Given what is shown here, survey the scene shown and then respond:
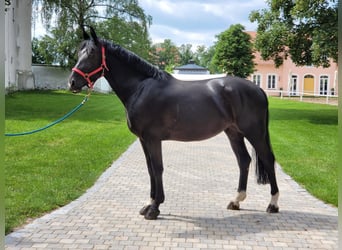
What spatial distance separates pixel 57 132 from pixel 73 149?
10.2 feet

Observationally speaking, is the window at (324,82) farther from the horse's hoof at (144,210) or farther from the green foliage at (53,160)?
the horse's hoof at (144,210)

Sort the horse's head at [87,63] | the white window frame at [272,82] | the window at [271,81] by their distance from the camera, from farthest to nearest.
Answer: the window at [271,81] → the white window frame at [272,82] → the horse's head at [87,63]

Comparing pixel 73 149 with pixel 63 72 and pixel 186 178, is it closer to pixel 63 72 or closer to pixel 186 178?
pixel 186 178

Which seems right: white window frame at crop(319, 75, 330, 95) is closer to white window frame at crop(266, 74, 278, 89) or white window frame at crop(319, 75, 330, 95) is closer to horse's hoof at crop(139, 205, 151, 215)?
white window frame at crop(266, 74, 278, 89)

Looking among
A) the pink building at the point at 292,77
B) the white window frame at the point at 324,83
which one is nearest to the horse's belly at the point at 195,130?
the pink building at the point at 292,77

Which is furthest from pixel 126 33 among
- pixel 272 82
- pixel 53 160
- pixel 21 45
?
pixel 272 82

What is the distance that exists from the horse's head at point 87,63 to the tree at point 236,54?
3318 cm

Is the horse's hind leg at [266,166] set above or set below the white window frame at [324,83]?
below

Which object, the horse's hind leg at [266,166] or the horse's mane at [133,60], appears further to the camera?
the horse's hind leg at [266,166]

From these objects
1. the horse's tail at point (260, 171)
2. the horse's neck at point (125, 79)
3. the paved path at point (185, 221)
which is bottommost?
the paved path at point (185, 221)

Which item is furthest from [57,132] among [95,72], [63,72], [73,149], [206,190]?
[63,72]

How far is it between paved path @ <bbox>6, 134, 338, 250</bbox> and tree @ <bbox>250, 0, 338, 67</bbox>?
10783mm

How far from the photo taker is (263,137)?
5.02 metres

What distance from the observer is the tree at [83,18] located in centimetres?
2917
